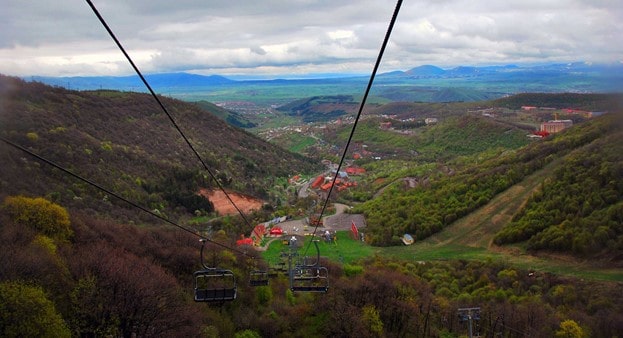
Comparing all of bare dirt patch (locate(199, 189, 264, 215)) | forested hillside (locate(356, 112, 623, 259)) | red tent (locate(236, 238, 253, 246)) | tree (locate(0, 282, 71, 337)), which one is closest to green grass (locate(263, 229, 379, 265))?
red tent (locate(236, 238, 253, 246))

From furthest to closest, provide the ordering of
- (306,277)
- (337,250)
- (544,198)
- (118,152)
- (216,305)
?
(118,152) < (337,250) < (544,198) < (216,305) < (306,277)

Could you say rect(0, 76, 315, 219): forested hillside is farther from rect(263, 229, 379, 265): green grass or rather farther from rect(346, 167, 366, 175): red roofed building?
rect(263, 229, 379, 265): green grass

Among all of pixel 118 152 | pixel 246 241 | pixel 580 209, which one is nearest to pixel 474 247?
pixel 580 209

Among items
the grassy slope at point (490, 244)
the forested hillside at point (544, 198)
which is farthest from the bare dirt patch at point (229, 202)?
the grassy slope at point (490, 244)

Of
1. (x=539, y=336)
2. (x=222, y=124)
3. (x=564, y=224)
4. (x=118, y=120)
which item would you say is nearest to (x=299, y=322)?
(x=539, y=336)

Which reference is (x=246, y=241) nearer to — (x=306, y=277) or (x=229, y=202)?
(x=229, y=202)

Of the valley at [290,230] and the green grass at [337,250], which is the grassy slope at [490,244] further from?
the green grass at [337,250]
